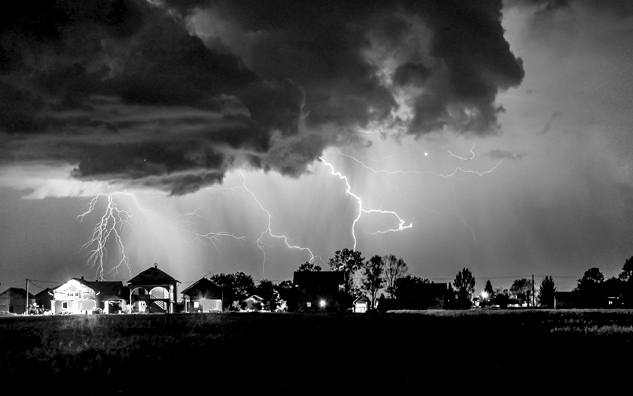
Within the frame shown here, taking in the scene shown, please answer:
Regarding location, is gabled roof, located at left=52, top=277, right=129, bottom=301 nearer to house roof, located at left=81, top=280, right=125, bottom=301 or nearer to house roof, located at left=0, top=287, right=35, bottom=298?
house roof, located at left=81, top=280, right=125, bottom=301

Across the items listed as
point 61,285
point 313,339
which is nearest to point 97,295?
point 61,285

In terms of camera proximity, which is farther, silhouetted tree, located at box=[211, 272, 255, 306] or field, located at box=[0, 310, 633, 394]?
silhouetted tree, located at box=[211, 272, 255, 306]

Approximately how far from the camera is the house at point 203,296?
115 metres

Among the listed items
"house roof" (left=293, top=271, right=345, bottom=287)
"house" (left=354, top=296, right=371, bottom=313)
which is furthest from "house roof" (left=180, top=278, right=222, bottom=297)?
"house" (left=354, top=296, right=371, bottom=313)

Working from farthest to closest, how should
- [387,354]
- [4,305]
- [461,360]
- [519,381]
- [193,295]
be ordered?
[4,305] → [193,295] → [387,354] → [461,360] → [519,381]

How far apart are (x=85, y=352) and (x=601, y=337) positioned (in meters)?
21.1

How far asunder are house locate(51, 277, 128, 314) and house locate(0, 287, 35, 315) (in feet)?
124

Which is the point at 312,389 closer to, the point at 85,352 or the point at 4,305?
the point at 85,352

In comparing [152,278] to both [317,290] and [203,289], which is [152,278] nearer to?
[203,289]

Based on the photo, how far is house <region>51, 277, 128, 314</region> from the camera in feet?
392

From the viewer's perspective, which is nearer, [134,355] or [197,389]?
[197,389]

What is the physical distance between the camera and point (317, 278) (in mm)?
112812

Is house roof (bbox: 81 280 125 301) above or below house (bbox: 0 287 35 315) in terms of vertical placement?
above

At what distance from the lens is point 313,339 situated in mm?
28203
